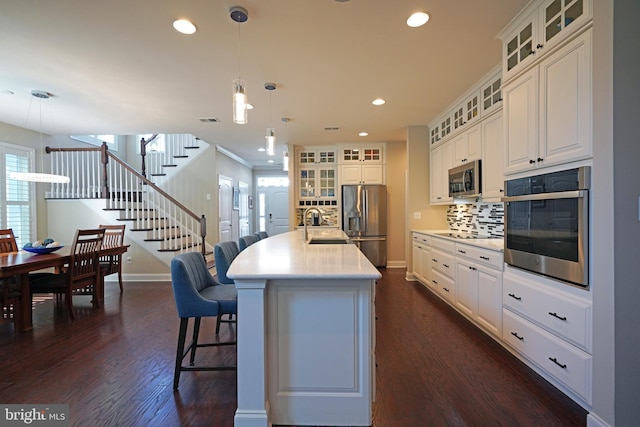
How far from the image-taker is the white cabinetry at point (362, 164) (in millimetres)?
5938

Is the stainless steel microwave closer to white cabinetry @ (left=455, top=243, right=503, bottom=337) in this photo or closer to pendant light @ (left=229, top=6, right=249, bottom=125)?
white cabinetry @ (left=455, top=243, right=503, bottom=337)

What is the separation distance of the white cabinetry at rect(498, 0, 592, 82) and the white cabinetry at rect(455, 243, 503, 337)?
1.50 meters

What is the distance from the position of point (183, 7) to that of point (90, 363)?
8.98 ft

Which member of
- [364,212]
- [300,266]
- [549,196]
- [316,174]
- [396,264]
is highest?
[316,174]

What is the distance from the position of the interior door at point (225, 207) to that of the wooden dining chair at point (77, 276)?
3.00m

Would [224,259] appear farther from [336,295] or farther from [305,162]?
[305,162]

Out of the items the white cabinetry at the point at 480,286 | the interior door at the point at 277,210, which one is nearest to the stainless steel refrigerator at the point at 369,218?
the white cabinetry at the point at 480,286

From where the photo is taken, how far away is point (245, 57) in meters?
2.70

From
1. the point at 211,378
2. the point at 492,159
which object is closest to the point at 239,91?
the point at 211,378

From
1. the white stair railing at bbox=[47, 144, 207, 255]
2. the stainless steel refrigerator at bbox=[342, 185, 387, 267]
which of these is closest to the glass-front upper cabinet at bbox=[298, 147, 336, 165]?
the stainless steel refrigerator at bbox=[342, 185, 387, 267]

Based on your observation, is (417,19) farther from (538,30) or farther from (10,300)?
(10,300)

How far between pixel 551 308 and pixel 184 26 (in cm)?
322

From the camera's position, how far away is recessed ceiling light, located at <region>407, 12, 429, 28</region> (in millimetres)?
2127

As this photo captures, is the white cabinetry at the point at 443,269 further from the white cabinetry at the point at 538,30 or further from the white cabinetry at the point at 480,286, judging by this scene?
the white cabinetry at the point at 538,30
